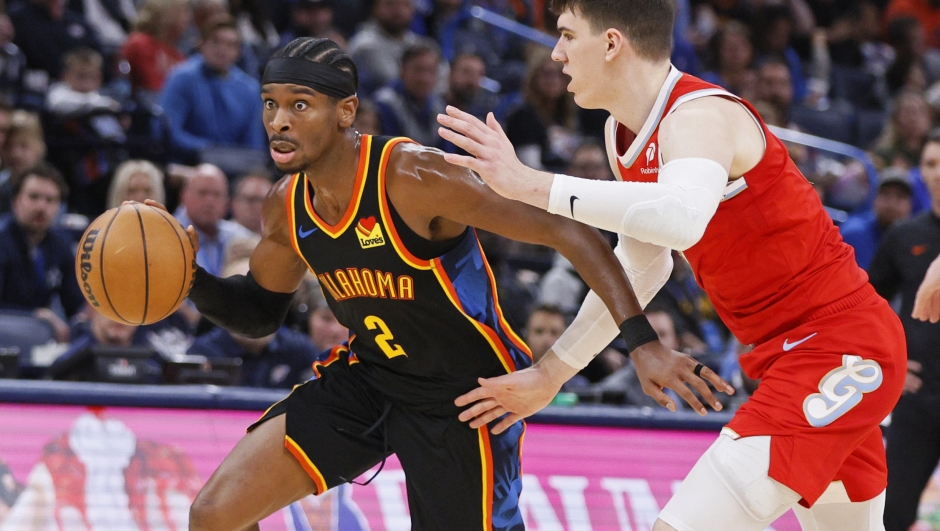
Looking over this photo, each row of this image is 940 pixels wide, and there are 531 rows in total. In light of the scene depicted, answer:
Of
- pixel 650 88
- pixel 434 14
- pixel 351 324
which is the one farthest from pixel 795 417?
pixel 434 14

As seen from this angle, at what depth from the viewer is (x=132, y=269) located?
412 centimetres

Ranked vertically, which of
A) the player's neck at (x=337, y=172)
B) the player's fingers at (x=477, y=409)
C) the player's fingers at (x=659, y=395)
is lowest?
the player's fingers at (x=477, y=409)

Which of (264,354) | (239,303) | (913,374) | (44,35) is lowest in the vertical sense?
(264,354)

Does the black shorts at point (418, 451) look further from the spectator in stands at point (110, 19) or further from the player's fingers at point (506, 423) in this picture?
the spectator in stands at point (110, 19)

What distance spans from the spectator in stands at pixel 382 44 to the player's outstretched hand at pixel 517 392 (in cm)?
645

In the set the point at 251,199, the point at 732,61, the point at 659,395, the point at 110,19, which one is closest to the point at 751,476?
the point at 659,395

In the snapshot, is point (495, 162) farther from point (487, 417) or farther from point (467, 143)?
point (487, 417)

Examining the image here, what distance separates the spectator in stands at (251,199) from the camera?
8016 millimetres

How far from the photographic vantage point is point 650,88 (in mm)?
3492

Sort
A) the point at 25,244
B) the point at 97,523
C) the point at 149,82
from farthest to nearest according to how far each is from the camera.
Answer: the point at 149,82 < the point at 25,244 < the point at 97,523

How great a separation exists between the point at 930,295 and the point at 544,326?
329 centimetres

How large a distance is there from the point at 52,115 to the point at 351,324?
5.42 meters

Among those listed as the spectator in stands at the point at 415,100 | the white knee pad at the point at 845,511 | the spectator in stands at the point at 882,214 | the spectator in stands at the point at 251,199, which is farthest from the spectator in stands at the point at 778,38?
the white knee pad at the point at 845,511

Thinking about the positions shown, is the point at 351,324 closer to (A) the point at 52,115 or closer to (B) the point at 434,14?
(A) the point at 52,115
